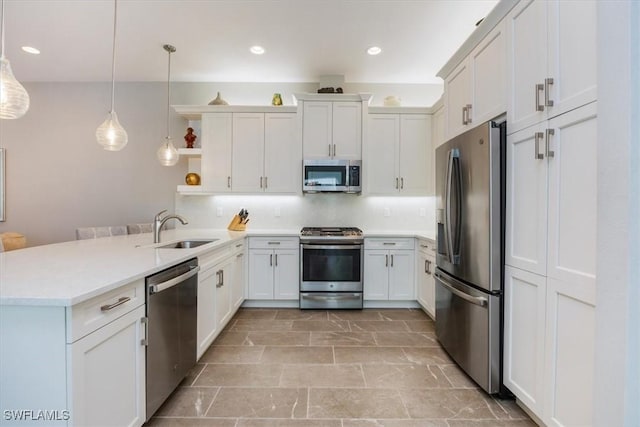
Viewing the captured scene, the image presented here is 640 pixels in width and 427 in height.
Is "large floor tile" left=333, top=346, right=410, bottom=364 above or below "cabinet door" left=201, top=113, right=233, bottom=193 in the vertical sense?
below

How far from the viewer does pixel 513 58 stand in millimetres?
1712

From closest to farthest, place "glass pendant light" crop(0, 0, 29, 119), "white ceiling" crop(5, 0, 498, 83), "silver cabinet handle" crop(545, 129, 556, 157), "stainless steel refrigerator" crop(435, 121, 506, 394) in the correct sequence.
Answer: "silver cabinet handle" crop(545, 129, 556, 157) → "glass pendant light" crop(0, 0, 29, 119) → "stainless steel refrigerator" crop(435, 121, 506, 394) → "white ceiling" crop(5, 0, 498, 83)

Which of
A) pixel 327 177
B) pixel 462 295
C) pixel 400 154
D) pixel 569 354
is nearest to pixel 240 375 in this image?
pixel 462 295

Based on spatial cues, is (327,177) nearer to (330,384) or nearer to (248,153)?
(248,153)

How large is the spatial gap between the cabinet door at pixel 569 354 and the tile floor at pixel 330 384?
399 mm

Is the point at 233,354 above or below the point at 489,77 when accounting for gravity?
below

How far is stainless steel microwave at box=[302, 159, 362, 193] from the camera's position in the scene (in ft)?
11.8

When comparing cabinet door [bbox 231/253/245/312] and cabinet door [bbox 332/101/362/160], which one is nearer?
cabinet door [bbox 231/253/245/312]

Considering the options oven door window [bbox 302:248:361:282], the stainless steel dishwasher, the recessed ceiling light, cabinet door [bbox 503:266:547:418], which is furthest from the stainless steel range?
the recessed ceiling light

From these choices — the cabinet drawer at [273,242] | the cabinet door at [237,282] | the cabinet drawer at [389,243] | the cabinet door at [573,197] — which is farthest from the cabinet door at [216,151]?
the cabinet door at [573,197]

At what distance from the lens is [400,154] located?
3.74 m

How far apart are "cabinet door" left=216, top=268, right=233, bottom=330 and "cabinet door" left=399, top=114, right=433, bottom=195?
2.38 meters

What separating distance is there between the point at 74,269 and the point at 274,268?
2.21 m

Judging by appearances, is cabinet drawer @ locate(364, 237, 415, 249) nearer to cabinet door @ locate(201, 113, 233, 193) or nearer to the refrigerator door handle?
the refrigerator door handle
